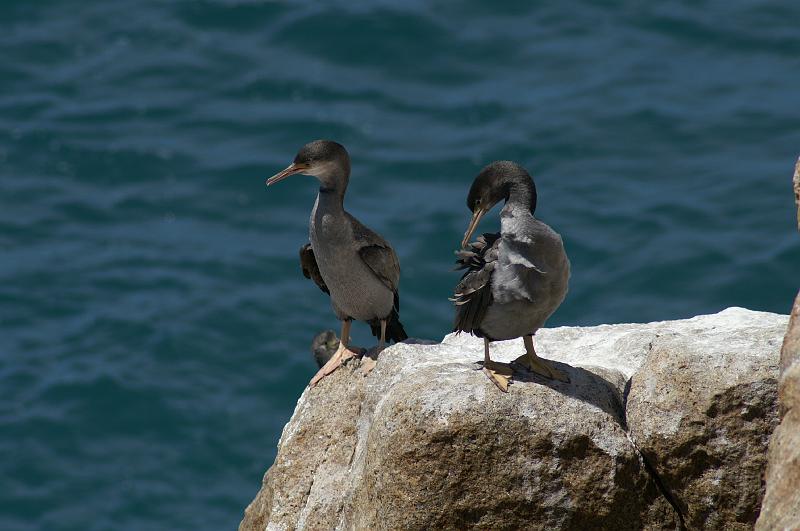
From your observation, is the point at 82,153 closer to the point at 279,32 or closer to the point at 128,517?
the point at 279,32

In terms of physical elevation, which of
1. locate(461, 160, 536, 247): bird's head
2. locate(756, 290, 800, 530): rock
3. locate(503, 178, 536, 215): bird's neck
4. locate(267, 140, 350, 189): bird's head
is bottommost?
locate(756, 290, 800, 530): rock

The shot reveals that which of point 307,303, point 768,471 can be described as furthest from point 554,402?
point 307,303

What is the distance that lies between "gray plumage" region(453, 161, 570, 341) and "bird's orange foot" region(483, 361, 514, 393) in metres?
0.27

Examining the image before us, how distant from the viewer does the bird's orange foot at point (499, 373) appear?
8.34 metres

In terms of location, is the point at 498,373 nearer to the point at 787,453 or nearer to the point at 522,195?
the point at 522,195

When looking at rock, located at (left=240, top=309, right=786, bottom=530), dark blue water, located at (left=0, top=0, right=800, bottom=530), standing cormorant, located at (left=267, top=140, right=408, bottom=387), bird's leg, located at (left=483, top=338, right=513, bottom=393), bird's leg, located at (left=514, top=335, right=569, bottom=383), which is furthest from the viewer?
dark blue water, located at (left=0, top=0, right=800, bottom=530)

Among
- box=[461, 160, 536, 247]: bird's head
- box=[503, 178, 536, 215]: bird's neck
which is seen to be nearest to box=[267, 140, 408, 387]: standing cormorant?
box=[461, 160, 536, 247]: bird's head

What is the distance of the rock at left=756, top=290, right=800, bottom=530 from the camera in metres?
6.73

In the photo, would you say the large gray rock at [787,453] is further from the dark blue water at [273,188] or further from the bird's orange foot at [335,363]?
the dark blue water at [273,188]

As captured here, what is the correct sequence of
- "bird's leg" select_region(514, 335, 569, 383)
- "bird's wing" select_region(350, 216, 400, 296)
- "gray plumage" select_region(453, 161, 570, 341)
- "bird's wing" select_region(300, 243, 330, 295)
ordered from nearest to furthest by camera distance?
1. "gray plumage" select_region(453, 161, 570, 341)
2. "bird's leg" select_region(514, 335, 569, 383)
3. "bird's wing" select_region(350, 216, 400, 296)
4. "bird's wing" select_region(300, 243, 330, 295)

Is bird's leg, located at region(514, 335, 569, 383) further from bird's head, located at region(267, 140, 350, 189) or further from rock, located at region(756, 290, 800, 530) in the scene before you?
bird's head, located at region(267, 140, 350, 189)

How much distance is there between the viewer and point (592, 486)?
8.14 metres

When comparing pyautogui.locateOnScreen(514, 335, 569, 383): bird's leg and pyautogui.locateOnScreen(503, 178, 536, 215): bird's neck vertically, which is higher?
pyautogui.locateOnScreen(503, 178, 536, 215): bird's neck

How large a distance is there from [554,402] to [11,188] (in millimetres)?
15880
